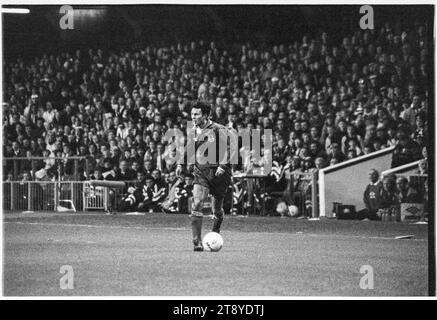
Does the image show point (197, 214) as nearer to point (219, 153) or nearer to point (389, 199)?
point (219, 153)

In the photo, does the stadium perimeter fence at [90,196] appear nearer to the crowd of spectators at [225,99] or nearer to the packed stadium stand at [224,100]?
the packed stadium stand at [224,100]

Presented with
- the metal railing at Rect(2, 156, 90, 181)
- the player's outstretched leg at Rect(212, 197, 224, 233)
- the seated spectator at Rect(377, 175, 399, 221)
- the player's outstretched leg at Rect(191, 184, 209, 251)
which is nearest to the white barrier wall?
the seated spectator at Rect(377, 175, 399, 221)

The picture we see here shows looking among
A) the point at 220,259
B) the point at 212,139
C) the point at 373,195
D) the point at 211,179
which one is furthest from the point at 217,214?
the point at 373,195

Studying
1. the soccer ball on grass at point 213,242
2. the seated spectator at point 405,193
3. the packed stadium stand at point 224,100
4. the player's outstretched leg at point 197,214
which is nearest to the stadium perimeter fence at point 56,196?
the packed stadium stand at point 224,100

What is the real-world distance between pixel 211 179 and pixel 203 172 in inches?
5.4

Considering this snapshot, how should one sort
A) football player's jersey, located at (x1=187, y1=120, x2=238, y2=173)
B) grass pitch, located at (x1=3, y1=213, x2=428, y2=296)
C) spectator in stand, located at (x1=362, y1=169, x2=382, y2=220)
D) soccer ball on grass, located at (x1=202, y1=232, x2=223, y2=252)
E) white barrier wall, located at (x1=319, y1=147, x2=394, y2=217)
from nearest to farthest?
grass pitch, located at (x1=3, y1=213, x2=428, y2=296)
soccer ball on grass, located at (x1=202, y1=232, x2=223, y2=252)
football player's jersey, located at (x1=187, y1=120, x2=238, y2=173)
spectator in stand, located at (x1=362, y1=169, x2=382, y2=220)
white barrier wall, located at (x1=319, y1=147, x2=394, y2=217)

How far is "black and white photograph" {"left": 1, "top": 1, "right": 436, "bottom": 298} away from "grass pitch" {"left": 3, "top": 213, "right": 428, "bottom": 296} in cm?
3

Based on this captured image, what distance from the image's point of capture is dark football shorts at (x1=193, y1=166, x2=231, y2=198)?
9914 millimetres

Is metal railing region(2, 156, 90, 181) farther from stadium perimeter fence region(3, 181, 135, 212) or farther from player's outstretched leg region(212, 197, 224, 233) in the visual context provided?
player's outstretched leg region(212, 197, 224, 233)

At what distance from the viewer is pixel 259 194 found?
15328 millimetres

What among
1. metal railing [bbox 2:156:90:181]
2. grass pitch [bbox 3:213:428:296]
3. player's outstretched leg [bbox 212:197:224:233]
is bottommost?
grass pitch [bbox 3:213:428:296]

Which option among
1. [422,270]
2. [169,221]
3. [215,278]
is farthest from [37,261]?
[169,221]

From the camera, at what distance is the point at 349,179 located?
47.9 feet

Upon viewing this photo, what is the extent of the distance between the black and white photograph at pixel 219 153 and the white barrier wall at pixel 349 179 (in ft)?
0.08
